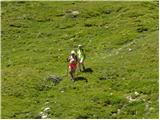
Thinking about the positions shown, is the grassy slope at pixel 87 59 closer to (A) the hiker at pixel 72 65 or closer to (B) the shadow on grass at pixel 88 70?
(B) the shadow on grass at pixel 88 70

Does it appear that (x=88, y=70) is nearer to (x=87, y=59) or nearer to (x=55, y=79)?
(x=55, y=79)

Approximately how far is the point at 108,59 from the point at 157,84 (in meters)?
9.00

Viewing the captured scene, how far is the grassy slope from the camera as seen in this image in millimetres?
37125

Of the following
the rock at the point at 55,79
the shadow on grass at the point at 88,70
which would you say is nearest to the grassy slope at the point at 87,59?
the shadow on grass at the point at 88,70

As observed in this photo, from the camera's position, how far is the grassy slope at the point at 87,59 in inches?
1462

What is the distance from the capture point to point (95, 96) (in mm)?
38500

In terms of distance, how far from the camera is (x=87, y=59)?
166ft

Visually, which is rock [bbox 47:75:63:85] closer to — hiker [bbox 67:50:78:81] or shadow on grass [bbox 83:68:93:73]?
hiker [bbox 67:50:78:81]

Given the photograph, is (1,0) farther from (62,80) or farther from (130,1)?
(62,80)

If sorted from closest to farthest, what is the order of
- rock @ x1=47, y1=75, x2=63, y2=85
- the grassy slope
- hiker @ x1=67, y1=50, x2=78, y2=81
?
1. the grassy slope
2. hiker @ x1=67, y1=50, x2=78, y2=81
3. rock @ x1=47, y1=75, x2=63, y2=85

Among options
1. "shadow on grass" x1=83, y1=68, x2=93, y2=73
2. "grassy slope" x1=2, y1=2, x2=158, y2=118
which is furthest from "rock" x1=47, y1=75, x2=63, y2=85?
"shadow on grass" x1=83, y1=68, x2=93, y2=73

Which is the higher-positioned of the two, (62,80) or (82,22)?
(82,22)

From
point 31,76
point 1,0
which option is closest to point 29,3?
point 1,0

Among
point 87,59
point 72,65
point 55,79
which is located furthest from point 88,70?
Result: point 87,59
